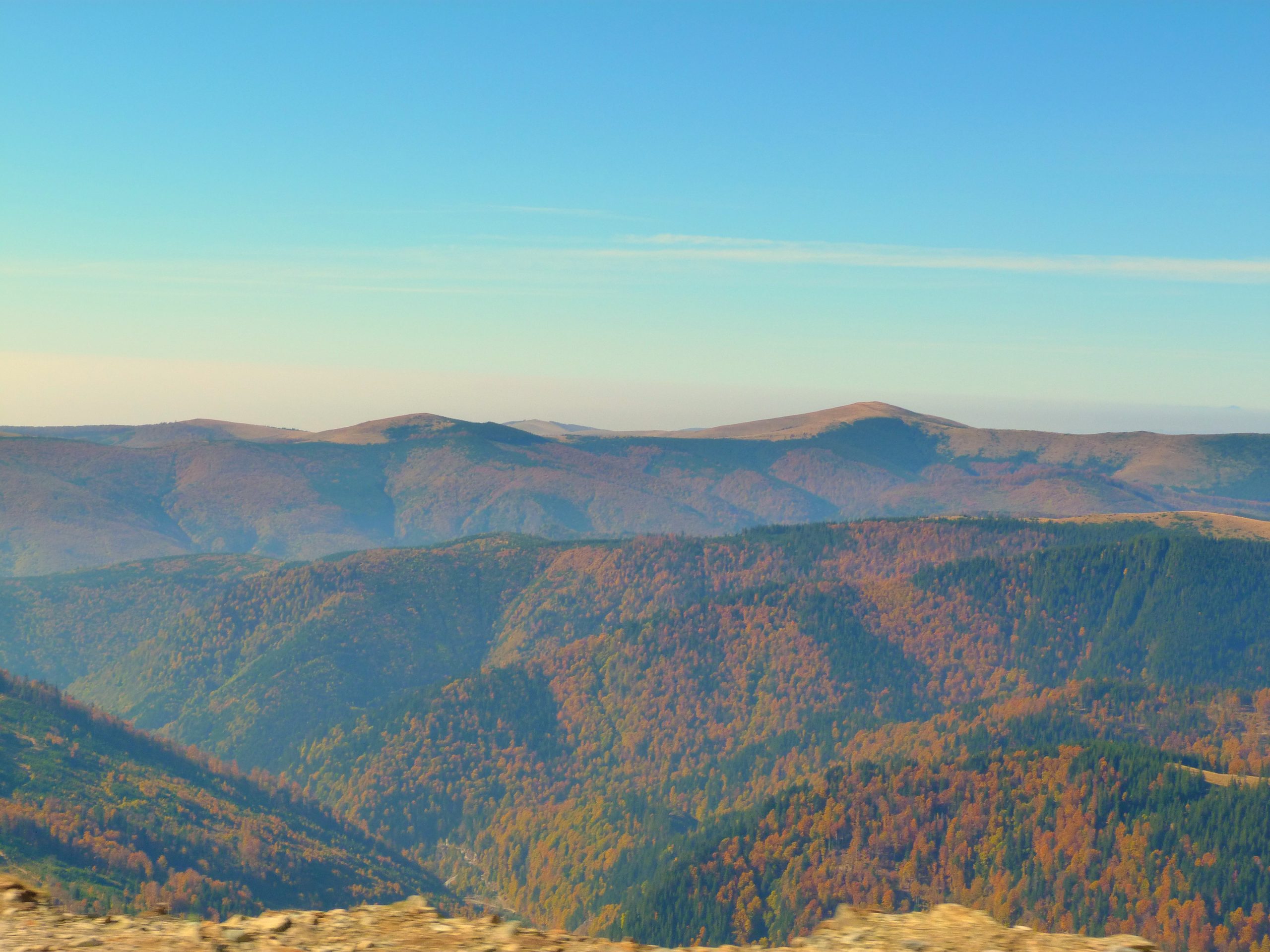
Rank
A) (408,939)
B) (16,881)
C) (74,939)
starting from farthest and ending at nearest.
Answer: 1. (16,881)
2. (408,939)
3. (74,939)

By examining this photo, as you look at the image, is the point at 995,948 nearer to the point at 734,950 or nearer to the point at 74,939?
the point at 734,950

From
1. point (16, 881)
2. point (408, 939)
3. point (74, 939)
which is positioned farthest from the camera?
point (16, 881)

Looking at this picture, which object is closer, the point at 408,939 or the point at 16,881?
the point at 408,939

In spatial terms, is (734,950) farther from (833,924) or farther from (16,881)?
(16,881)

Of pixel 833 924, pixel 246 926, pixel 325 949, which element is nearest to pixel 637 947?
pixel 833 924

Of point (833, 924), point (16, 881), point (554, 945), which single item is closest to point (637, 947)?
point (554, 945)

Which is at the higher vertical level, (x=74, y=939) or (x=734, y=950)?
(x=74, y=939)
